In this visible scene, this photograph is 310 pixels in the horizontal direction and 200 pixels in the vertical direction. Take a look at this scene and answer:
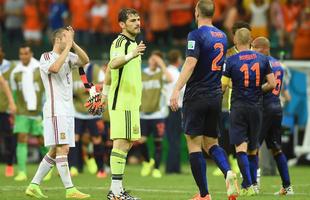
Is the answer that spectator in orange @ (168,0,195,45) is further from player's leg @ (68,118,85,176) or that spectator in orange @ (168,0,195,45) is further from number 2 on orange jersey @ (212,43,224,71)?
number 2 on orange jersey @ (212,43,224,71)

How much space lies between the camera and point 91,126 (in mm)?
22125

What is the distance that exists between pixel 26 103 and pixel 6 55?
7602 millimetres

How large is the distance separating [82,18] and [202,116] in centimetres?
1543

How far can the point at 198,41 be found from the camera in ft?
45.7

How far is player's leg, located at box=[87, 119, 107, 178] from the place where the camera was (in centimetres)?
2192

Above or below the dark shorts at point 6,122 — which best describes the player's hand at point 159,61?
above

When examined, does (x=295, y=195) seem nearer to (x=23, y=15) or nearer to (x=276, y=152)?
(x=276, y=152)

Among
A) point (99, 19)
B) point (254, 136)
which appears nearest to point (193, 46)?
point (254, 136)

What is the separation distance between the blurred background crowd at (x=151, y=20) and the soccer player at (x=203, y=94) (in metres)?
12.5

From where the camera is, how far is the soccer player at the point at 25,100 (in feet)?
68.0

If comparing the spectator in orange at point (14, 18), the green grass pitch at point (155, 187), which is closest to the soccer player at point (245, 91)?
the green grass pitch at point (155, 187)

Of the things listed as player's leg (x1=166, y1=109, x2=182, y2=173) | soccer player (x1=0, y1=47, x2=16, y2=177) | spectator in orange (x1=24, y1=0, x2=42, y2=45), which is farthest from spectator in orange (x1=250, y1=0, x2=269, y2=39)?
soccer player (x1=0, y1=47, x2=16, y2=177)

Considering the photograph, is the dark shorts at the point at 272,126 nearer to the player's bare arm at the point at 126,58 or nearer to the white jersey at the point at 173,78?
the player's bare arm at the point at 126,58

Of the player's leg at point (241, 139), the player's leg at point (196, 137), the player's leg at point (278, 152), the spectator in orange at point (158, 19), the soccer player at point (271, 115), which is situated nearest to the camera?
the player's leg at point (196, 137)
